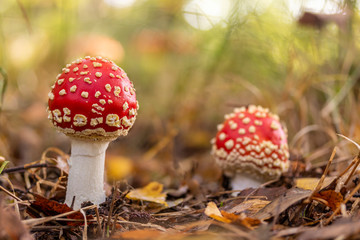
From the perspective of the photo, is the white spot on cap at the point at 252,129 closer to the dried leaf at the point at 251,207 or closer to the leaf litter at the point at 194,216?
the leaf litter at the point at 194,216

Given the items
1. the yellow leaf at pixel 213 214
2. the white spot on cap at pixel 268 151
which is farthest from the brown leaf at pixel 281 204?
the white spot on cap at pixel 268 151

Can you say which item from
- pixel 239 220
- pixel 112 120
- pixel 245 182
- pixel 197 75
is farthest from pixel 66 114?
pixel 197 75

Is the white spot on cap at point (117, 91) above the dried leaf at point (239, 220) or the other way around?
above

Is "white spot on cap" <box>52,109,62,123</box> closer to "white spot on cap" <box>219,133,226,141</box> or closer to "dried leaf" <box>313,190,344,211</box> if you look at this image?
"white spot on cap" <box>219,133,226,141</box>

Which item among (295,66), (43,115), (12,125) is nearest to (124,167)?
(12,125)

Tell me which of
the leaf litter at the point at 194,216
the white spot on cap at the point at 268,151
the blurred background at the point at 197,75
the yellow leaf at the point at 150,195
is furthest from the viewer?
the blurred background at the point at 197,75

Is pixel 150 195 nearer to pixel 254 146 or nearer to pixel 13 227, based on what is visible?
pixel 254 146
